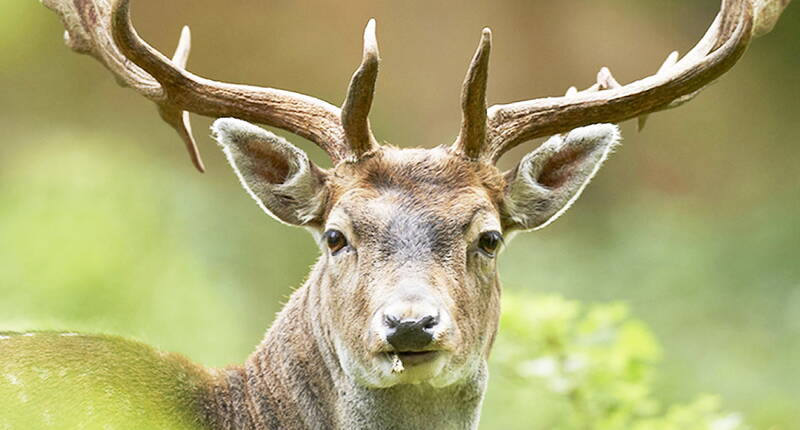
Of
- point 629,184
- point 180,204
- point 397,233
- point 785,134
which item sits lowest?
point 397,233

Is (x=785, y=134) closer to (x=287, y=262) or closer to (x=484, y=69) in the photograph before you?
(x=287, y=262)

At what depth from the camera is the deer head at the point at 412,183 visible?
5512mm

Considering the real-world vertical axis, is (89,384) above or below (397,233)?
below

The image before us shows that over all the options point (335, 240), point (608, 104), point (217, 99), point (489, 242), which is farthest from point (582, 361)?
point (217, 99)

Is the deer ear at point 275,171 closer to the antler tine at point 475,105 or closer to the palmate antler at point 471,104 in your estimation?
the palmate antler at point 471,104

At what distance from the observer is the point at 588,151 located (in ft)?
20.7

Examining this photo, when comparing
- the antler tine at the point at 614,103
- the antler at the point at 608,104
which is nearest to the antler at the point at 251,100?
the antler at the point at 608,104

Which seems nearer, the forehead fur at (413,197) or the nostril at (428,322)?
the nostril at (428,322)

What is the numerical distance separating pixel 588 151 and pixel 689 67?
2.30 ft

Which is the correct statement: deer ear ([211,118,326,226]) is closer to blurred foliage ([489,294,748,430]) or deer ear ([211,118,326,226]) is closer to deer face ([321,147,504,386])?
deer face ([321,147,504,386])

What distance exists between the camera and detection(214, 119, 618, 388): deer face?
5.39m

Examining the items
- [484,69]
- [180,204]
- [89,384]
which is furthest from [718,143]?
[89,384]

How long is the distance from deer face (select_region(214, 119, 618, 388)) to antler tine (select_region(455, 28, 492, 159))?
7 centimetres

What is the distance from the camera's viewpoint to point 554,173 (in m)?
6.42
